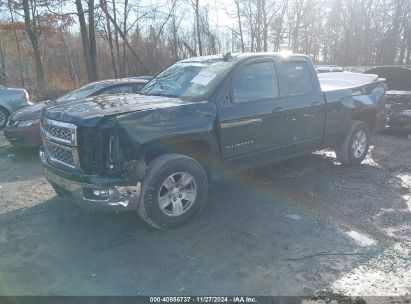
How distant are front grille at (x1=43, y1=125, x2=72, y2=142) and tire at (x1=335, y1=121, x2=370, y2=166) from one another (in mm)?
4668

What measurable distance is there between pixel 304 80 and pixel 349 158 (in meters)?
1.92

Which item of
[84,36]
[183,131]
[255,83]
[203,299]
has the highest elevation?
[84,36]

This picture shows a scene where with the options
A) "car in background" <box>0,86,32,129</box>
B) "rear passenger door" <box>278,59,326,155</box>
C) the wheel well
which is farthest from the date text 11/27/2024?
"car in background" <box>0,86,32,129</box>

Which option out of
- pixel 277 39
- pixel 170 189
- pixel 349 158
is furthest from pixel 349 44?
pixel 170 189

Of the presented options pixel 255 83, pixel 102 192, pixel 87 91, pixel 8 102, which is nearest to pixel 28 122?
pixel 87 91

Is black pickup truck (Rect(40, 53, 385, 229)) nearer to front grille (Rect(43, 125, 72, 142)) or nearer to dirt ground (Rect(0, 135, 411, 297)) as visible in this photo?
front grille (Rect(43, 125, 72, 142))

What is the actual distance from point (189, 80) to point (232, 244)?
88.2 inches

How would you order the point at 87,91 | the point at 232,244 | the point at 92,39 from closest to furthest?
the point at 232,244 → the point at 87,91 → the point at 92,39

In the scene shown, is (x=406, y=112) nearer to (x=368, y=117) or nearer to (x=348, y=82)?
(x=368, y=117)

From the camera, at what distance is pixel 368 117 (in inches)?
283

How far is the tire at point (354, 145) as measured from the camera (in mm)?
6668

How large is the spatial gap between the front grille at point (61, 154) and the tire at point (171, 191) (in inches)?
32.1

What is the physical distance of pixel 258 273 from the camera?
345 cm

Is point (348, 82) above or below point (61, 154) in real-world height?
above
